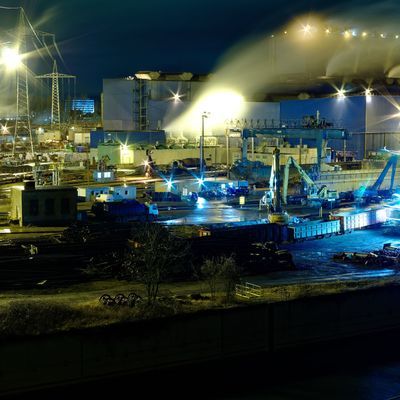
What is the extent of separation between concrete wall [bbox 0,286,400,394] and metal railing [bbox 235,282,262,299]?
2.50 feet

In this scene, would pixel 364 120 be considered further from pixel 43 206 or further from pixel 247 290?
pixel 247 290

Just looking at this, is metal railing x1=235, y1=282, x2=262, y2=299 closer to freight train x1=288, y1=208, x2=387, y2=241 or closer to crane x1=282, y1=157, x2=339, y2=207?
freight train x1=288, y1=208, x2=387, y2=241

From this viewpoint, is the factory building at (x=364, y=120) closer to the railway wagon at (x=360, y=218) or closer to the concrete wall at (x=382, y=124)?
the concrete wall at (x=382, y=124)

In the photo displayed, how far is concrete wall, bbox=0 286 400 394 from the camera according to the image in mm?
4133

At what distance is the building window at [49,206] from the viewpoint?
899 centimetres

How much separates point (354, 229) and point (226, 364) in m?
5.62

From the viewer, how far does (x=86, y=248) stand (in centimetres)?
692

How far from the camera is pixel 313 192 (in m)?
12.0

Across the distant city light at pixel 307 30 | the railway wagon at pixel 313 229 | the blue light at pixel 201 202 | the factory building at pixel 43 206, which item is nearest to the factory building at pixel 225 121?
the distant city light at pixel 307 30

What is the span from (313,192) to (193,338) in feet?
25.2

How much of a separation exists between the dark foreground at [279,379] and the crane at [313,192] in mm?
6523

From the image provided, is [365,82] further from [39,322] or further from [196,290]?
[39,322]

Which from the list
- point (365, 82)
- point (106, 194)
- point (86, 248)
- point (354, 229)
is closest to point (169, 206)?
point (106, 194)

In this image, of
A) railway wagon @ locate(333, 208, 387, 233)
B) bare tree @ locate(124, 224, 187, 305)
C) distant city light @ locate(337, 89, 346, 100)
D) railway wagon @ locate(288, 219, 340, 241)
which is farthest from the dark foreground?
distant city light @ locate(337, 89, 346, 100)
